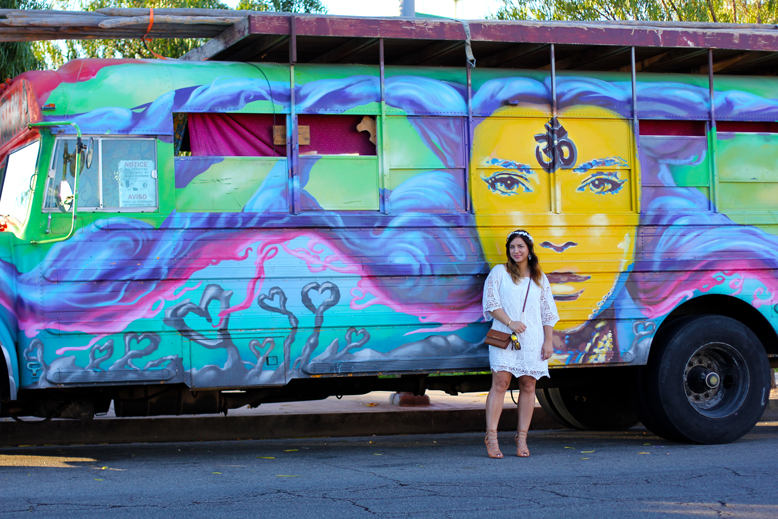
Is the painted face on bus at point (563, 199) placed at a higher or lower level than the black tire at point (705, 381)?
higher

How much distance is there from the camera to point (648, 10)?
1911 centimetres

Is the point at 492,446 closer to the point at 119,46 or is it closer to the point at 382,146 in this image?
the point at 382,146

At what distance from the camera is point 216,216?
6.59 metres

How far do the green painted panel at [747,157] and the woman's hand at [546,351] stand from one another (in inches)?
90.6

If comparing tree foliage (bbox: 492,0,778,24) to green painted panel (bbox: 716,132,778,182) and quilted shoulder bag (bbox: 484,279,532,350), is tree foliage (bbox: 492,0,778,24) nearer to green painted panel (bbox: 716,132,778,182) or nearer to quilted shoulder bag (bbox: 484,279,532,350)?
green painted panel (bbox: 716,132,778,182)

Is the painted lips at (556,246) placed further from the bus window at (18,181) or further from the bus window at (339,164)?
the bus window at (18,181)

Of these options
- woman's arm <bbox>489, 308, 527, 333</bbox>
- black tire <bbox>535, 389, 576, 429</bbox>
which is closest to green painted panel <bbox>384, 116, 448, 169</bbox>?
woman's arm <bbox>489, 308, 527, 333</bbox>

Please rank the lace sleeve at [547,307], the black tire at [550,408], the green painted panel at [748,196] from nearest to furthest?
the lace sleeve at [547,307] < the green painted panel at [748,196] < the black tire at [550,408]

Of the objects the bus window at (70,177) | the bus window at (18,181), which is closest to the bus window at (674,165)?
the bus window at (70,177)

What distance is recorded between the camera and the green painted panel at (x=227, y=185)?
658 cm

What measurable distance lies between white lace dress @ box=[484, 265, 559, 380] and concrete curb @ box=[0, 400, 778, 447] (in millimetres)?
2451

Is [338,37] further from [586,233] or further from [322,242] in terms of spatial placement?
[586,233]

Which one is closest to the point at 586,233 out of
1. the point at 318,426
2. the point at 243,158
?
the point at 243,158

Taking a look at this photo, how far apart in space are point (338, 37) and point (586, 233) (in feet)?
8.53
